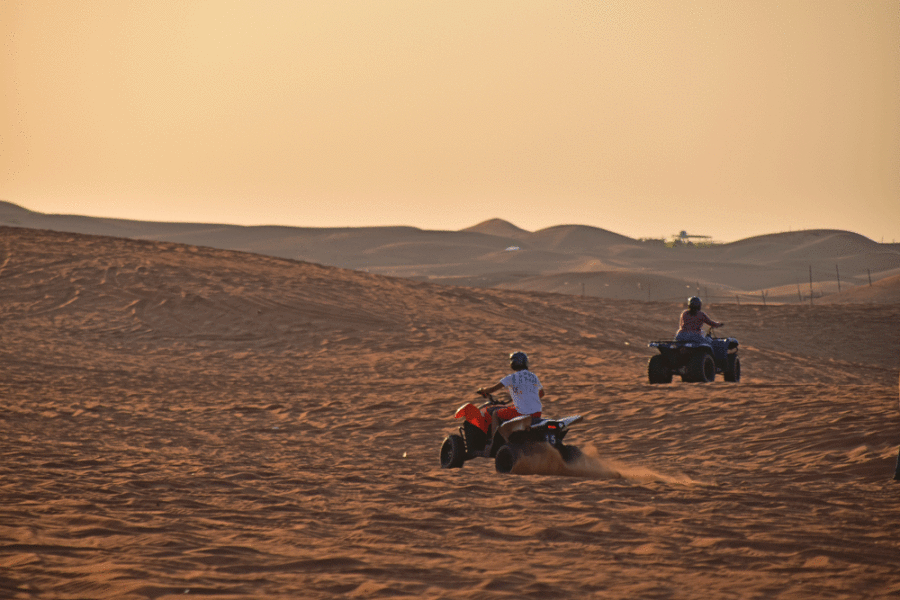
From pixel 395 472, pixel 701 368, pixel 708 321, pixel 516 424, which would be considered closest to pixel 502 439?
pixel 516 424

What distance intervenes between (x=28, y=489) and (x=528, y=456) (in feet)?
14.5

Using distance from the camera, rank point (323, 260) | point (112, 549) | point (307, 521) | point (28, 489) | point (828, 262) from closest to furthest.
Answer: point (112, 549)
point (307, 521)
point (28, 489)
point (828, 262)
point (323, 260)

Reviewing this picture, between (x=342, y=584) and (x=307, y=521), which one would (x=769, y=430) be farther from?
(x=342, y=584)

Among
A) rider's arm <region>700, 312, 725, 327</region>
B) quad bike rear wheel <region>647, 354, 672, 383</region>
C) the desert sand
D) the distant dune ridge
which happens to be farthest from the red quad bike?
the distant dune ridge

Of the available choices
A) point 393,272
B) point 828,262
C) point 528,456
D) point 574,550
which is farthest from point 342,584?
point 828,262

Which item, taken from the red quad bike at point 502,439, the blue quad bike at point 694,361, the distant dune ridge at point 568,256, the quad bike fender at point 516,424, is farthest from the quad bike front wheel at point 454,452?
the distant dune ridge at point 568,256

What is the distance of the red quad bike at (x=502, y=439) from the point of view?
30.2 ft

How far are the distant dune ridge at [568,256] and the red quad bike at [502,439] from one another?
46180 millimetres

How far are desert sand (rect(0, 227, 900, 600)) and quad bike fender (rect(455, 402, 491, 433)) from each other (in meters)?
0.49

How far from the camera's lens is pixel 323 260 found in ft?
409

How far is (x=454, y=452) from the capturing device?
10047 millimetres

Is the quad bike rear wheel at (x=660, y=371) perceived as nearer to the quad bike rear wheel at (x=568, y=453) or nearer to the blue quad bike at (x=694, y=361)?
the blue quad bike at (x=694, y=361)

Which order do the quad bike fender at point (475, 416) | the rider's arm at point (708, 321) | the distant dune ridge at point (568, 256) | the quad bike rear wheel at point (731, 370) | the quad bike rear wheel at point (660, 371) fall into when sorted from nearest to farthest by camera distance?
the quad bike fender at point (475, 416)
the rider's arm at point (708, 321)
the quad bike rear wheel at point (660, 371)
the quad bike rear wheel at point (731, 370)
the distant dune ridge at point (568, 256)

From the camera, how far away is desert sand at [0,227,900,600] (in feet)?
19.5
